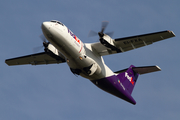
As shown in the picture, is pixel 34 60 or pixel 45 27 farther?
pixel 34 60

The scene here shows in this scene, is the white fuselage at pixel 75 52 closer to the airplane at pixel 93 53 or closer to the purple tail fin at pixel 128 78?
the airplane at pixel 93 53

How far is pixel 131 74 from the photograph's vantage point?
28266 mm

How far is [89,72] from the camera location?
22531 millimetres

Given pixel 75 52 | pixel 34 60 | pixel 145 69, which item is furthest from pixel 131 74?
pixel 34 60

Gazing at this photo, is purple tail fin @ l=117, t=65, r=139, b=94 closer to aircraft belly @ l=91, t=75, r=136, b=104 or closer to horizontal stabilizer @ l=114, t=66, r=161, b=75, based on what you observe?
horizontal stabilizer @ l=114, t=66, r=161, b=75

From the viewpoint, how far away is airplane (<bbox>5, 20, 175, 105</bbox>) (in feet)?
67.6

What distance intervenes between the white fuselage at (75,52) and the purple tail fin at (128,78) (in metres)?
2.39

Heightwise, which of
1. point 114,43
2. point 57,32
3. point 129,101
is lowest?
point 129,101

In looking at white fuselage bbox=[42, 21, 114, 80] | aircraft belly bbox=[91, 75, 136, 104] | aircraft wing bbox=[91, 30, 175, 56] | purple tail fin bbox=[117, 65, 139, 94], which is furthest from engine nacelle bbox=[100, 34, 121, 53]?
purple tail fin bbox=[117, 65, 139, 94]

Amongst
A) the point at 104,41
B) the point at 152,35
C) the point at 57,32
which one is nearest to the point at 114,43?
the point at 104,41

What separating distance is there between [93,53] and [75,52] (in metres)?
2.79

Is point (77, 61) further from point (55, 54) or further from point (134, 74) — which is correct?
point (134, 74)

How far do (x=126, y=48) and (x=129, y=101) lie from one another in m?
5.87

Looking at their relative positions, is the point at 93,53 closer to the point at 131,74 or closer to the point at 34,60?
the point at 131,74
